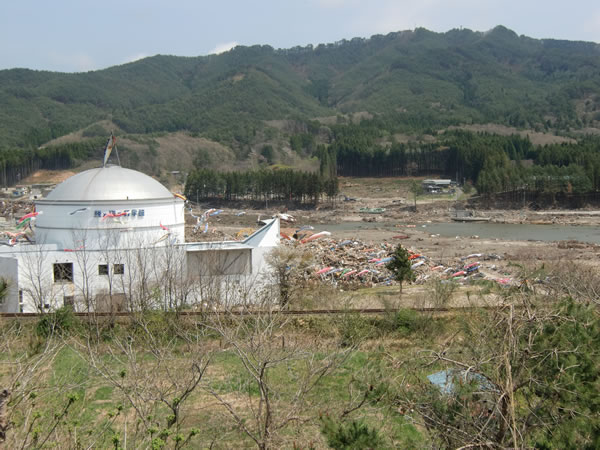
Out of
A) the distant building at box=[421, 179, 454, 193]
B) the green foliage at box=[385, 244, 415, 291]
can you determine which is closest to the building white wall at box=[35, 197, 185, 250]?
the green foliage at box=[385, 244, 415, 291]

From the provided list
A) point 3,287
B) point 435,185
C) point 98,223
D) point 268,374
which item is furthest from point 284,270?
point 435,185

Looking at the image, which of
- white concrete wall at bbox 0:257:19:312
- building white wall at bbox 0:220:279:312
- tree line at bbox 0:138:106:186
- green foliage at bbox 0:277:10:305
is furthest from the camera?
tree line at bbox 0:138:106:186

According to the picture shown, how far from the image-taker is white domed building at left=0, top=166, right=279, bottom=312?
19.2 metres

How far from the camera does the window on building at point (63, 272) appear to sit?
65.5ft

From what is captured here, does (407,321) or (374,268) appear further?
(374,268)

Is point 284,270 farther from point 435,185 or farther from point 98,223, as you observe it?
point 435,185

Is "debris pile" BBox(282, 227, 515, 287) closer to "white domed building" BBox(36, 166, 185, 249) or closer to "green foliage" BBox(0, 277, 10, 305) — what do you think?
"white domed building" BBox(36, 166, 185, 249)

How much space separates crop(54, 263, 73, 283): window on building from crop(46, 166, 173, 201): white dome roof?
2.77 metres

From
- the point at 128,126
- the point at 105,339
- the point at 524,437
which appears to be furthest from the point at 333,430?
the point at 128,126

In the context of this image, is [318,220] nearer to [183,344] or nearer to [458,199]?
[458,199]

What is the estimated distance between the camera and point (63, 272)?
20.0 meters

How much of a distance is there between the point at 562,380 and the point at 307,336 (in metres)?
10.6

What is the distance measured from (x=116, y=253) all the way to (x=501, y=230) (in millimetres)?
43227

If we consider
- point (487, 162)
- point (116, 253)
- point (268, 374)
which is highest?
point (487, 162)
